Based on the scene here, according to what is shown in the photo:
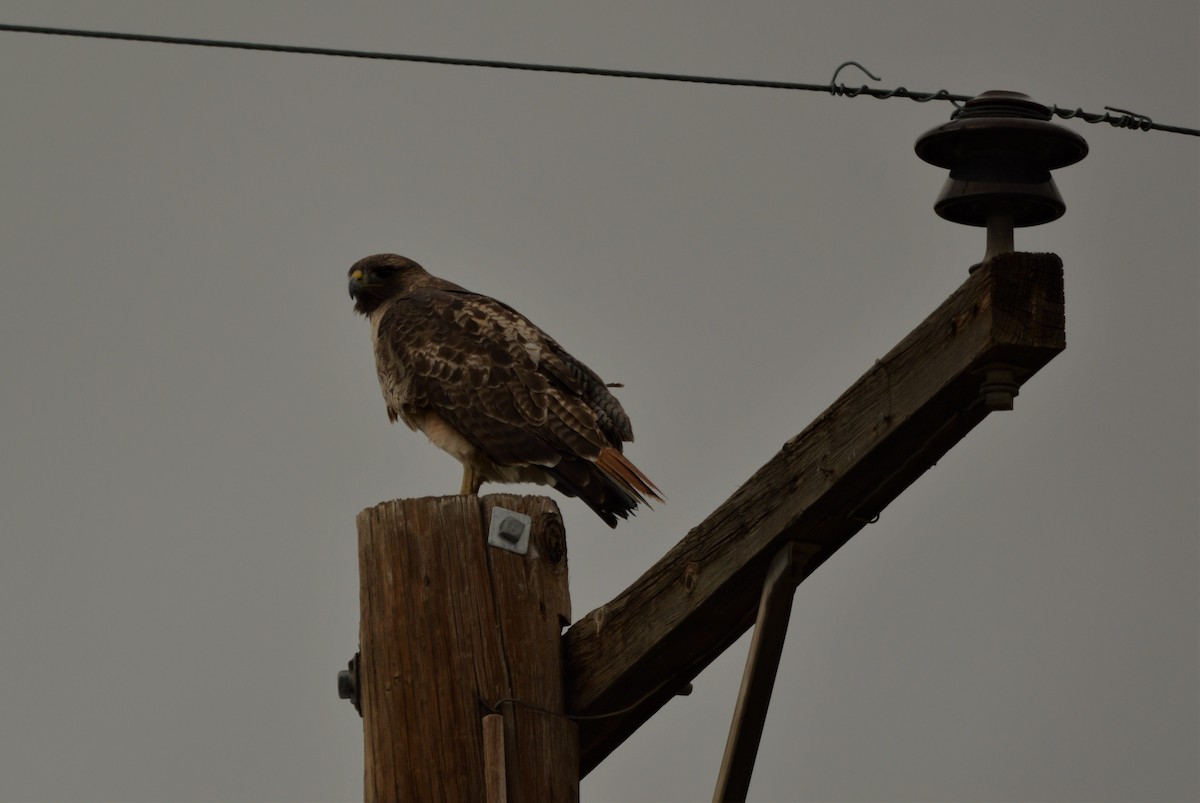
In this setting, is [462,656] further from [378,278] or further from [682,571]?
[378,278]

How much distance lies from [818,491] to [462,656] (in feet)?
2.90

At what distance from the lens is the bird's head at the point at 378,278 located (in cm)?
835

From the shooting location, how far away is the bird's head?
27.4 feet

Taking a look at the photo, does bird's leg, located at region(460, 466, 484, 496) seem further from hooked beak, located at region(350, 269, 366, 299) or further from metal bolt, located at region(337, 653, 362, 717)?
metal bolt, located at region(337, 653, 362, 717)

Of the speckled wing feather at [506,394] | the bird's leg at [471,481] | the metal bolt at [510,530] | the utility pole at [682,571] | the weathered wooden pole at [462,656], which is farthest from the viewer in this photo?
the bird's leg at [471,481]

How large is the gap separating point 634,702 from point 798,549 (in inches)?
22.8

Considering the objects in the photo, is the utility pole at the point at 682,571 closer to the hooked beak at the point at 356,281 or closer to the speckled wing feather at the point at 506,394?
the speckled wing feather at the point at 506,394

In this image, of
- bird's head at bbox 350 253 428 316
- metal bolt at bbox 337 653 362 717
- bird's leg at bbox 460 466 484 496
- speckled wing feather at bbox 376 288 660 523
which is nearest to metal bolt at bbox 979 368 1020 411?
metal bolt at bbox 337 653 362 717

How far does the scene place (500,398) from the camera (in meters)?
6.86

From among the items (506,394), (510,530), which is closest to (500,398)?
(506,394)

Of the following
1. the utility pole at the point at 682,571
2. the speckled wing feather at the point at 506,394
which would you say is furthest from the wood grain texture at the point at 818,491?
the speckled wing feather at the point at 506,394

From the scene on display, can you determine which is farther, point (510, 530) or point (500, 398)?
point (500, 398)

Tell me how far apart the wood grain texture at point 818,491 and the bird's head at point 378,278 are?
4.38 m

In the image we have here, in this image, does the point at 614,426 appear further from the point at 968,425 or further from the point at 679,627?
the point at 968,425
